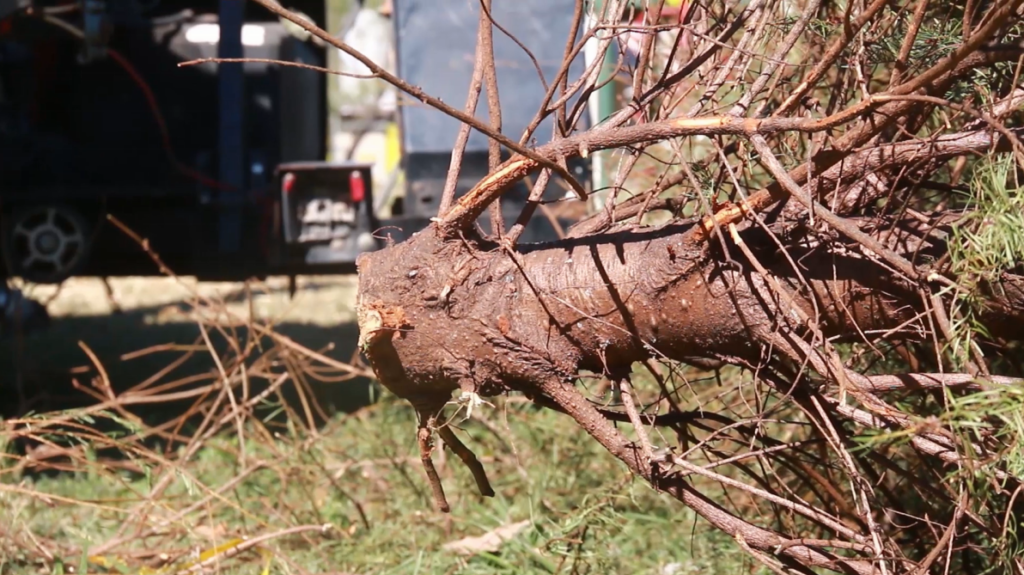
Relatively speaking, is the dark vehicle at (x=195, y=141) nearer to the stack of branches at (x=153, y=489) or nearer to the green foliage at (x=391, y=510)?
the stack of branches at (x=153, y=489)

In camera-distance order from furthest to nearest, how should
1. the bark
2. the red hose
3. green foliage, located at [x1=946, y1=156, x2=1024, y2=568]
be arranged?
1. the red hose
2. the bark
3. green foliage, located at [x1=946, y1=156, x2=1024, y2=568]

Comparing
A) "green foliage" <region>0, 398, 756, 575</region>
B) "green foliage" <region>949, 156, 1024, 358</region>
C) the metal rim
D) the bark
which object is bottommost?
"green foliage" <region>0, 398, 756, 575</region>

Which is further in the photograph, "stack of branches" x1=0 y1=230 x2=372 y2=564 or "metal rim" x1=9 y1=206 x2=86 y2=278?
"metal rim" x1=9 y1=206 x2=86 y2=278

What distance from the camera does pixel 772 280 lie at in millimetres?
1790

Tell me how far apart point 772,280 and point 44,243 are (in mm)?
3665

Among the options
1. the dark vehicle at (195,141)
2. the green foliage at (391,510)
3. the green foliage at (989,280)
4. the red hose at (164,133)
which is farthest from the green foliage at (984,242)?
the red hose at (164,133)

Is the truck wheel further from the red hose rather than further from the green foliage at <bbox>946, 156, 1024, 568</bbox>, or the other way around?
the green foliage at <bbox>946, 156, 1024, 568</bbox>

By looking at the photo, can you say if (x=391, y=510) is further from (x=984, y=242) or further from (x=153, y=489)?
(x=984, y=242)

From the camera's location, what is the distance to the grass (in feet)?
9.76

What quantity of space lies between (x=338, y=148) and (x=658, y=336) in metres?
11.5

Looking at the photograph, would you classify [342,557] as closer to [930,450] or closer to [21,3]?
[930,450]

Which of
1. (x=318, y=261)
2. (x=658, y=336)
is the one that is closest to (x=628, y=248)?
(x=658, y=336)

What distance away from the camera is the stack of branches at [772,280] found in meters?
1.68

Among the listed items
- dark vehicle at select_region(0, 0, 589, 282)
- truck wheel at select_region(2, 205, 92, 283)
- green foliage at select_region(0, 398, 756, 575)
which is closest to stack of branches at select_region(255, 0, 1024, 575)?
green foliage at select_region(0, 398, 756, 575)
